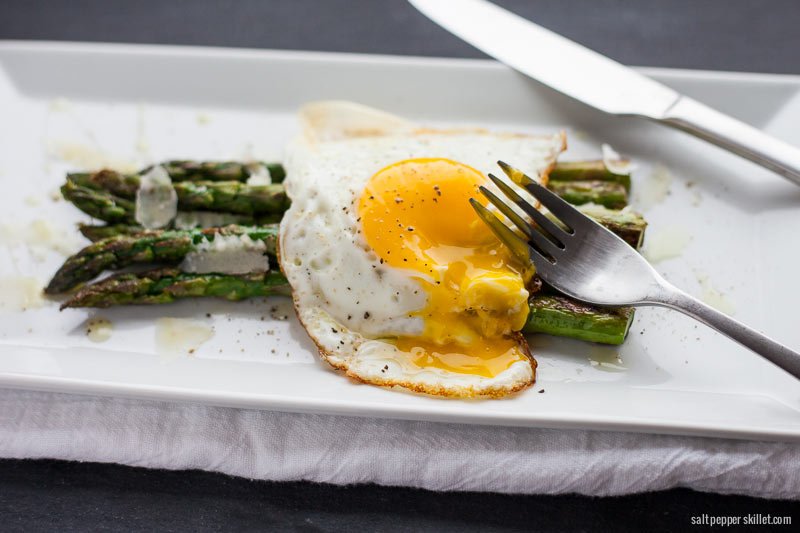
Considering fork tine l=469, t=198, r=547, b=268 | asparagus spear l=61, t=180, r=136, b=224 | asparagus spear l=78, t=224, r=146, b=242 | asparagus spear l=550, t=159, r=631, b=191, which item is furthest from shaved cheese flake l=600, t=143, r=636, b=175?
asparagus spear l=61, t=180, r=136, b=224

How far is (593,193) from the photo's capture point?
407 centimetres

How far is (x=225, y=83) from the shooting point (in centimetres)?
473

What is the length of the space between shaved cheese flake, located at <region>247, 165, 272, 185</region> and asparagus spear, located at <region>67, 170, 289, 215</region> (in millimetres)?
59

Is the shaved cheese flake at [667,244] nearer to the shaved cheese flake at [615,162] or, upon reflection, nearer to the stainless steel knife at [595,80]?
the shaved cheese flake at [615,162]

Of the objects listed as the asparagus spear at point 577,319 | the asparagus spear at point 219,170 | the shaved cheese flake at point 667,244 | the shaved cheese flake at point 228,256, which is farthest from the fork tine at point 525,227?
the asparagus spear at point 219,170

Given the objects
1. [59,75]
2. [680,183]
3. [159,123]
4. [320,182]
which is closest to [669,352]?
[680,183]

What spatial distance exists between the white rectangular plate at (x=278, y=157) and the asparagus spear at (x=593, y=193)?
0.66 feet

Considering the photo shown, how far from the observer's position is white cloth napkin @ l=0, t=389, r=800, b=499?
334cm

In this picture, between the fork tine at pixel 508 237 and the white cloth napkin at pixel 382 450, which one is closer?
the white cloth napkin at pixel 382 450

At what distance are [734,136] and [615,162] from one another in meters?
0.69

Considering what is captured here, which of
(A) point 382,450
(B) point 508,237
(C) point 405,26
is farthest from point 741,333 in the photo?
(C) point 405,26

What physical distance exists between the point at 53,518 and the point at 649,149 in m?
4.09

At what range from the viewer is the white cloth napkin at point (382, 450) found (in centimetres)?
334

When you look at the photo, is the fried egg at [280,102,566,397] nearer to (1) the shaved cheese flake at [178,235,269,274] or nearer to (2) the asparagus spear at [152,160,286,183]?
(1) the shaved cheese flake at [178,235,269,274]
